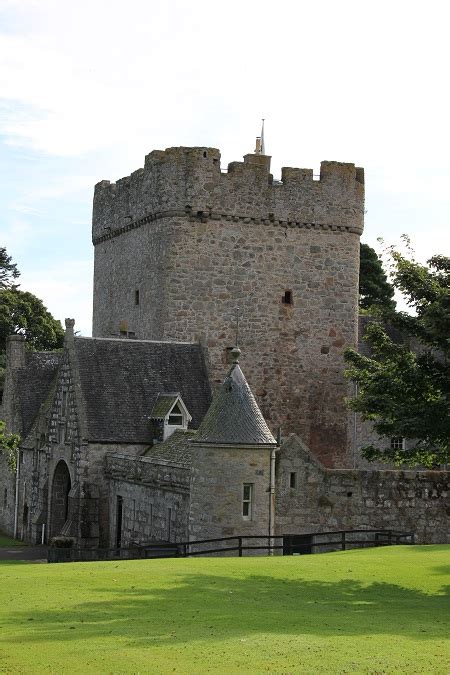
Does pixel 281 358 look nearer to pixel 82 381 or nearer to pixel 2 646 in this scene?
pixel 82 381

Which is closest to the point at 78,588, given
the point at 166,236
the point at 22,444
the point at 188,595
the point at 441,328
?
the point at 188,595

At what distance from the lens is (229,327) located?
42.8 m

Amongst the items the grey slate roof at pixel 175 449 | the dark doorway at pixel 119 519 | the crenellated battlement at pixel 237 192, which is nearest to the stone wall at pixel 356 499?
the grey slate roof at pixel 175 449

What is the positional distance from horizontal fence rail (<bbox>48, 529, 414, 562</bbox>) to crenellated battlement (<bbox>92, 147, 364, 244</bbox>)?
1292cm

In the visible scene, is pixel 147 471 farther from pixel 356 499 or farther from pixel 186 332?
pixel 186 332

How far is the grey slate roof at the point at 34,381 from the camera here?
1976 inches

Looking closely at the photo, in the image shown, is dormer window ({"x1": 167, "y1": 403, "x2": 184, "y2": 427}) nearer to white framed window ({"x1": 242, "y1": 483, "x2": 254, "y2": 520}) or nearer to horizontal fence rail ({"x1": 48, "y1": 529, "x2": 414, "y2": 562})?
horizontal fence rail ({"x1": 48, "y1": 529, "x2": 414, "y2": 562})

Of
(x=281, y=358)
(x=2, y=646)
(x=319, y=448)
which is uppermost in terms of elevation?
(x=281, y=358)

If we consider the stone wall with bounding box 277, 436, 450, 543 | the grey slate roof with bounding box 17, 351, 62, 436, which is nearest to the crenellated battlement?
the grey slate roof with bounding box 17, 351, 62, 436

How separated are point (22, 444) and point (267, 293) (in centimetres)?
1196

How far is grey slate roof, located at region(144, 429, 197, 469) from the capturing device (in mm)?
35562

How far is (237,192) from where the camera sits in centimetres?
4306

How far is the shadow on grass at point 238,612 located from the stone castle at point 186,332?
12040 mm

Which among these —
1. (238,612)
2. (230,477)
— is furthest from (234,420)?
(238,612)
